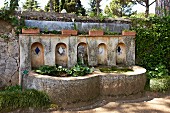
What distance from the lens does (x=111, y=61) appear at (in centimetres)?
760

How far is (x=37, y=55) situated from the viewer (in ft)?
22.8

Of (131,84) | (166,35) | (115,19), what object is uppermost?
(115,19)

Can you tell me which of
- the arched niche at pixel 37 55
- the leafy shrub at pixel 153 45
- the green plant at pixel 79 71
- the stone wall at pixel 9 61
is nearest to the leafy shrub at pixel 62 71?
the green plant at pixel 79 71

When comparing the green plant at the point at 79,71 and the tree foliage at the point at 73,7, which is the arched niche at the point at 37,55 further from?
the tree foliage at the point at 73,7

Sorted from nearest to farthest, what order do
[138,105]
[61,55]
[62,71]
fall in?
[138,105] → [62,71] → [61,55]

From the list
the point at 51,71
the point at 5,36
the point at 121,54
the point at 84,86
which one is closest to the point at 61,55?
the point at 51,71

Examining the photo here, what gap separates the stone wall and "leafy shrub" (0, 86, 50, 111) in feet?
5.62

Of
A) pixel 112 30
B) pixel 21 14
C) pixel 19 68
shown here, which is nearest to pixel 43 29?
pixel 21 14

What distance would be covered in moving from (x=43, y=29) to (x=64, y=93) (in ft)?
9.51

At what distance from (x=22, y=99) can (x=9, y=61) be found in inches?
83.6

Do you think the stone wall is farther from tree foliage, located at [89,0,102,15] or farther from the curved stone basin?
tree foliage, located at [89,0,102,15]

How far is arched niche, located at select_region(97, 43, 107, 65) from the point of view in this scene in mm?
7625

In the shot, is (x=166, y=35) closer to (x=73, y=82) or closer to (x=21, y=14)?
(x=73, y=82)

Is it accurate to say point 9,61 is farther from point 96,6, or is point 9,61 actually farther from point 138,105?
point 96,6
